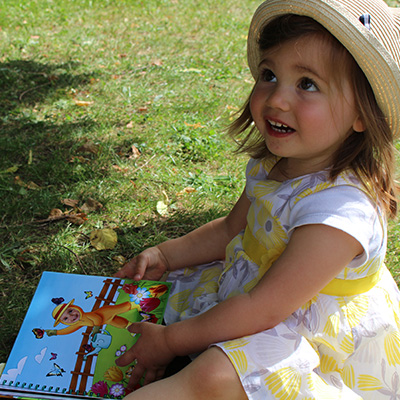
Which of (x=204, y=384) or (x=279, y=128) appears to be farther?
(x=279, y=128)

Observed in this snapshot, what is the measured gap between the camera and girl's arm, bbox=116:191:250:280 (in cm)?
198

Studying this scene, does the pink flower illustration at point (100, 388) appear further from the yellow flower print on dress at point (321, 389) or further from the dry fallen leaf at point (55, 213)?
the dry fallen leaf at point (55, 213)

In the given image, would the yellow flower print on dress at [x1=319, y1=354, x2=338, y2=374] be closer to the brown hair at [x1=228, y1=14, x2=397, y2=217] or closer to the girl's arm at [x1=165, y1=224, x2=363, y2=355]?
the girl's arm at [x1=165, y1=224, x2=363, y2=355]

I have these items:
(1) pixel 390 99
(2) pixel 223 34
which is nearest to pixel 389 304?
(1) pixel 390 99

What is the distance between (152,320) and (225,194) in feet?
3.56

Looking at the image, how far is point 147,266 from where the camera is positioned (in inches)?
77.7

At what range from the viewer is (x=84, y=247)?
91.4 inches

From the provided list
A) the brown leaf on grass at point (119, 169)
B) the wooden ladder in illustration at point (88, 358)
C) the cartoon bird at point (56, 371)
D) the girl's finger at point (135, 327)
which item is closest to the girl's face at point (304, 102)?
the girl's finger at point (135, 327)

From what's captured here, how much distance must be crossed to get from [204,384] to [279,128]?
75 cm

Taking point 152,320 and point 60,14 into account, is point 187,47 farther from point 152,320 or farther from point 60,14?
point 152,320

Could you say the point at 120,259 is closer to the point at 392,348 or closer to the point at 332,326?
the point at 332,326

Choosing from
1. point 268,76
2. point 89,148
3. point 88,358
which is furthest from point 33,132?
point 268,76

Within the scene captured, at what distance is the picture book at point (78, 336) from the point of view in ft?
5.04

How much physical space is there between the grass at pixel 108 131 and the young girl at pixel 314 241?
0.76m
